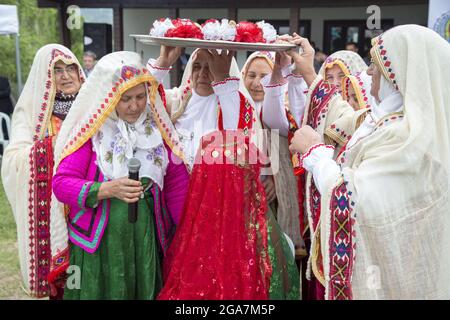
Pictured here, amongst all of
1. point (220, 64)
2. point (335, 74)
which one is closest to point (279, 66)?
point (220, 64)

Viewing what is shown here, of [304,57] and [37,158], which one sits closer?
[304,57]

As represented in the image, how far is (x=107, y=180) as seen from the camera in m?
2.62

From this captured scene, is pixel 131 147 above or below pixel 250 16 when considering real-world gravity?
below

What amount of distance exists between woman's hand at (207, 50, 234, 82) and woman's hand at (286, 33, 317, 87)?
0.33 meters

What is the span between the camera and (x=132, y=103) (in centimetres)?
264

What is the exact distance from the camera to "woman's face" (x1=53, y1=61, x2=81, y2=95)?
336cm

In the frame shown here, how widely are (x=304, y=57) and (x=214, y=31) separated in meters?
0.58

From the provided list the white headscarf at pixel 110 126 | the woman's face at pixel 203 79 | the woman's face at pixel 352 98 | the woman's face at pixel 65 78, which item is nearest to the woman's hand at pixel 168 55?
the woman's face at pixel 203 79

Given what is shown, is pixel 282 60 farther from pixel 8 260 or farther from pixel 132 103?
pixel 8 260

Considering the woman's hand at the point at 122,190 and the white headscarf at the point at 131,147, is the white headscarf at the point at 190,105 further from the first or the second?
the woman's hand at the point at 122,190

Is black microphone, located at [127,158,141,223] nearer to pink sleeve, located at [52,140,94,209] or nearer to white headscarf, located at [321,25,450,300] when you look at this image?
pink sleeve, located at [52,140,94,209]

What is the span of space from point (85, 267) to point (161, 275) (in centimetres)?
42

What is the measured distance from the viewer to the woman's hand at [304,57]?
8.86 feet
